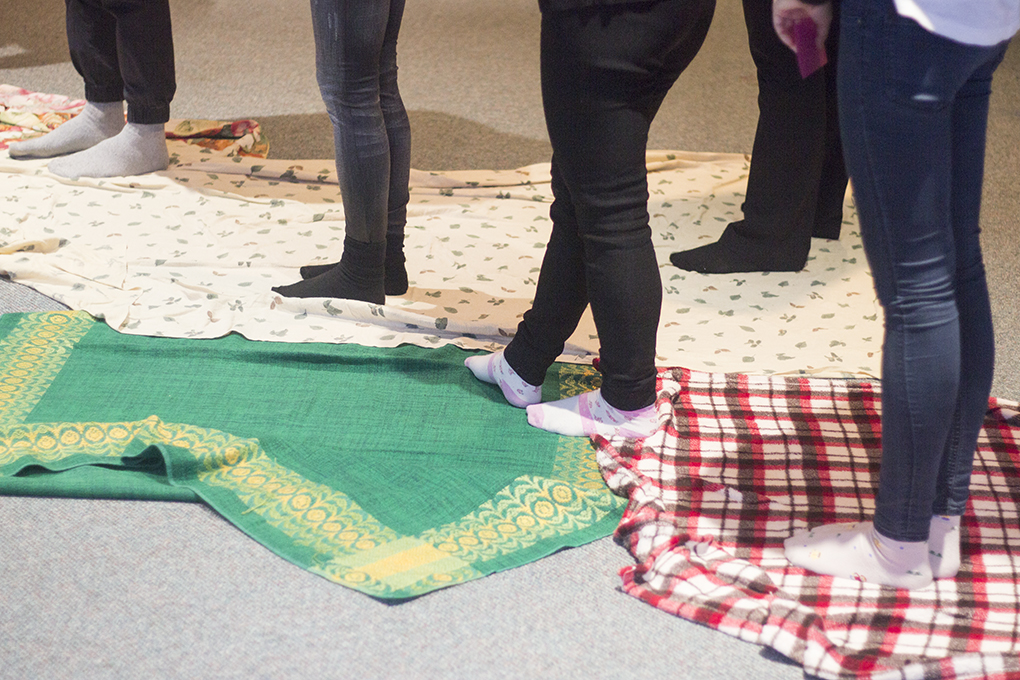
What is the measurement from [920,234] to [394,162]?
106 centimetres

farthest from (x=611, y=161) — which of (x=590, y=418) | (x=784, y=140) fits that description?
(x=784, y=140)

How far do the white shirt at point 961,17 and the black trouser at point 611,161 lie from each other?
319mm

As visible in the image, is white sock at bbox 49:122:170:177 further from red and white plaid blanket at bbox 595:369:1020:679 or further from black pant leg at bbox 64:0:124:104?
red and white plaid blanket at bbox 595:369:1020:679

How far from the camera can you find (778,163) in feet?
6.15

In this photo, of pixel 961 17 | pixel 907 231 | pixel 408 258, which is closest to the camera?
pixel 961 17

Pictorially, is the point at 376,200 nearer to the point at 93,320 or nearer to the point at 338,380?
the point at 338,380

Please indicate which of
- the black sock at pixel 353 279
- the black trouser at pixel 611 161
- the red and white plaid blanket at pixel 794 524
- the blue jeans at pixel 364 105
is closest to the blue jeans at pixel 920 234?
the red and white plaid blanket at pixel 794 524

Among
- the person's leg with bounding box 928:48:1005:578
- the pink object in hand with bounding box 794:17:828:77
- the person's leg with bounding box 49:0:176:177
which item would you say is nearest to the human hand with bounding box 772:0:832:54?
the pink object in hand with bounding box 794:17:828:77

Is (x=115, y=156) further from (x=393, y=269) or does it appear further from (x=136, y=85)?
(x=393, y=269)

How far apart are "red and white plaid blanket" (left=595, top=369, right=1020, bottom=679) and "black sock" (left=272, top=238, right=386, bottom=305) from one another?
0.55 meters

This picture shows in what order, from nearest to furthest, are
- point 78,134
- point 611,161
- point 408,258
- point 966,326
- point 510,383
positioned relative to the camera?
point 966,326, point 611,161, point 510,383, point 408,258, point 78,134

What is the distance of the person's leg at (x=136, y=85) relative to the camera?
2117mm

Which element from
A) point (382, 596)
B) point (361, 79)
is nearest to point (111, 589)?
point (382, 596)

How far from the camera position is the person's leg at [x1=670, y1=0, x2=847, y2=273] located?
5.98 feet
